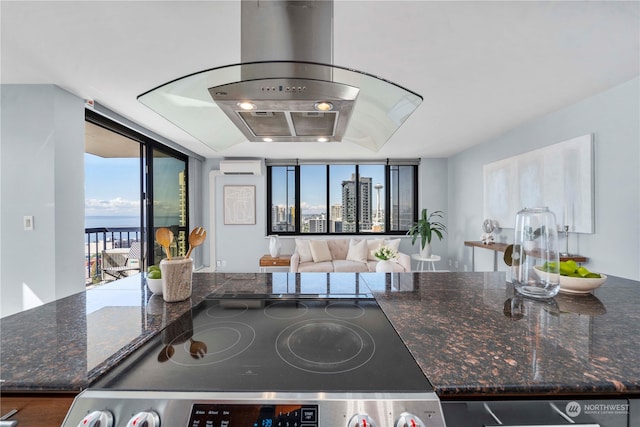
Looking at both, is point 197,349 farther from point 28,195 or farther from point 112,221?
point 112,221

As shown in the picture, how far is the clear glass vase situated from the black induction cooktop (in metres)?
0.64

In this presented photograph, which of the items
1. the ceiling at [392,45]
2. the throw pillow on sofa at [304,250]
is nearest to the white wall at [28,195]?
the ceiling at [392,45]

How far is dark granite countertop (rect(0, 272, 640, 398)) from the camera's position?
552mm

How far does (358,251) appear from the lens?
4.61 metres

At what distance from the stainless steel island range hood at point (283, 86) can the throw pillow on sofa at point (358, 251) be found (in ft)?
11.4

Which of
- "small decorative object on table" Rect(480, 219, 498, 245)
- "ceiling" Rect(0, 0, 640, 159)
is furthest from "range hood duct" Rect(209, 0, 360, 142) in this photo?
"small decorative object on table" Rect(480, 219, 498, 245)

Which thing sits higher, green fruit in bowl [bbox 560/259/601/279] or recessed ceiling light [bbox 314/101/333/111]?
recessed ceiling light [bbox 314/101/333/111]

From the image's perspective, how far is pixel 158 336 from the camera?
78 cm

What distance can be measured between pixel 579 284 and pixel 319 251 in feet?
11.9

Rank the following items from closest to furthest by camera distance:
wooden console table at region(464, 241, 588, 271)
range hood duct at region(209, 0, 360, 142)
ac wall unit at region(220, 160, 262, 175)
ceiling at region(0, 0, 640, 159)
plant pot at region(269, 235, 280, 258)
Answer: range hood duct at region(209, 0, 360, 142), ceiling at region(0, 0, 640, 159), wooden console table at region(464, 241, 588, 271), plant pot at region(269, 235, 280, 258), ac wall unit at region(220, 160, 262, 175)

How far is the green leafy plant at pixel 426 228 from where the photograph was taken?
4.66 metres

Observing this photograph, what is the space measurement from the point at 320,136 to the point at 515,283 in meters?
1.12

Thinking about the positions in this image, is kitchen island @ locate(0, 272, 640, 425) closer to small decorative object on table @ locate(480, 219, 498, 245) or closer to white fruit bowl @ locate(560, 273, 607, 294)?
white fruit bowl @ locate(560, 273, 607, 294)

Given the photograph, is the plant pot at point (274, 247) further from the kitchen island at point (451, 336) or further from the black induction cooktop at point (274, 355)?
the black induction cooktop at point (274, 355)
